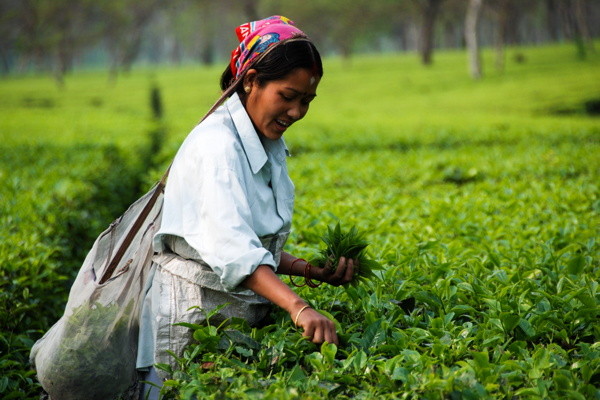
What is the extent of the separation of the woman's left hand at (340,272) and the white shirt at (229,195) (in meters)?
0.19

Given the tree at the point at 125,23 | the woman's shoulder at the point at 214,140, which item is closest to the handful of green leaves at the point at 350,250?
the woman's shoulder at the point at 214,140

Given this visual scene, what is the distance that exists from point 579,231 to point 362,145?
6.49 metres

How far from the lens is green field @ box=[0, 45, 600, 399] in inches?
72.2

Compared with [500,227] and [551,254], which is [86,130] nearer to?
[500,227]

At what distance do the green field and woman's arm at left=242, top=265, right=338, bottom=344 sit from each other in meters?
0.08

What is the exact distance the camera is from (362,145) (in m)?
10.2

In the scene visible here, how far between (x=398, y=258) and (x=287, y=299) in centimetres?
120

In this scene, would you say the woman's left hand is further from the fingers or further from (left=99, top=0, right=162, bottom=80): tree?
(left=99, top=0, right=162, bottom=80): tree

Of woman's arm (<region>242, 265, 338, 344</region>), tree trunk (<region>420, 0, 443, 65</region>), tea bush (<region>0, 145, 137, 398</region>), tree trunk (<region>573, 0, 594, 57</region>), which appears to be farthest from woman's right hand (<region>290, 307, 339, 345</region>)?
tree trunk (<region>420, 0, 443, 65</region>)

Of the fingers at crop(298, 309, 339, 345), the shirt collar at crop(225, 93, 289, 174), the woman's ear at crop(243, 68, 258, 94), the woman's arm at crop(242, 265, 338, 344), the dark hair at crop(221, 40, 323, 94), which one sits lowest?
the fingers at crop(298, 309, 339, 345)

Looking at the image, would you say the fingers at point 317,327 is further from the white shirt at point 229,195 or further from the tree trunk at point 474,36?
the tree trunk at point 474,36

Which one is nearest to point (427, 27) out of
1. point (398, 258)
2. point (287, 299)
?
point (398, 258)

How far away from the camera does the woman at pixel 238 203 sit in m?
1.91

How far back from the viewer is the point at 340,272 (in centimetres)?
218
